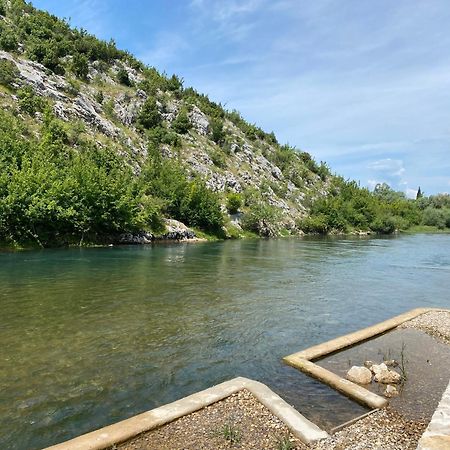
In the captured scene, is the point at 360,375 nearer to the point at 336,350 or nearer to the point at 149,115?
the point at 336,350

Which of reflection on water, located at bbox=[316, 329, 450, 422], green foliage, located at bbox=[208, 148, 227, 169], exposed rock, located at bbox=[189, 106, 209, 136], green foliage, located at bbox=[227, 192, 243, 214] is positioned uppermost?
exposed rock, located at bbox=[189, 106, 209, 136]

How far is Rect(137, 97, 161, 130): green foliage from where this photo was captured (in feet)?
324

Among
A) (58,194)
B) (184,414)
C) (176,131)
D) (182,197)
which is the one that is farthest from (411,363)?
(176,131)

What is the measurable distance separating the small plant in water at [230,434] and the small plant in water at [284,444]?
78 cm

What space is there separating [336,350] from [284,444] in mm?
7251

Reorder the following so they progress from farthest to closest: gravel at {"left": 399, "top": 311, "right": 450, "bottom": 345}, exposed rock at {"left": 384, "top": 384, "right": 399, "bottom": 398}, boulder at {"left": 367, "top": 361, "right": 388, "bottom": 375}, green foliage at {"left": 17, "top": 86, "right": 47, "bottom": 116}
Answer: green foliage at {"left": 17, "top": 86, "right": 47, "bottom": 116}, gravel at {"left": 399, "top": 311, "right": 450, "bottom": 345}, boulder at {"left": 367, "top": 361, "right": 388, "bottom": 375}, exposed rock at {"left": 384, "top": 384, "right": 399, "bottom": 398}

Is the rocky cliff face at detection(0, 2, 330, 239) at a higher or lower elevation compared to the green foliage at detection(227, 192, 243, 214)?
higher

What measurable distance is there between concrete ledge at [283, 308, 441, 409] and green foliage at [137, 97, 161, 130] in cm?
9058

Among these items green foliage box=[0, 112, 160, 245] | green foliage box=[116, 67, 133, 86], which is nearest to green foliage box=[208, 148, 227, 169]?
green foliage box=[116, 67, 133, 86]

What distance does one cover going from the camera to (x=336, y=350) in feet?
45.6

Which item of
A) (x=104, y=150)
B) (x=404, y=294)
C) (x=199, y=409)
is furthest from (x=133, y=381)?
(x=104, y=150)

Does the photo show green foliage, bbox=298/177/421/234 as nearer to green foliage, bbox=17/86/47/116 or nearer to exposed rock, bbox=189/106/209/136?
exposed rock, bbox=189/106/209/136

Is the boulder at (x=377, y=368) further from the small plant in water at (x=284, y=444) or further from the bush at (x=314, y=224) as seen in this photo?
the bush at (x=314, y=224)

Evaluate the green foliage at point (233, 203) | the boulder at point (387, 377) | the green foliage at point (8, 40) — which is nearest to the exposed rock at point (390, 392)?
the boulder at point (387, 377)
